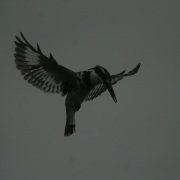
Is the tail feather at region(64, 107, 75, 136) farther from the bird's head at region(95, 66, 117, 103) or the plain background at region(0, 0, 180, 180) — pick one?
the bird's head at region(95, 66, 117, 103)

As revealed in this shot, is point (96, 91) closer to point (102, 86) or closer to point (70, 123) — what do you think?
point (102, 86)

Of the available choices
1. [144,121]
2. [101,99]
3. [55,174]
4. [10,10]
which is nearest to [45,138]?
[55,174]

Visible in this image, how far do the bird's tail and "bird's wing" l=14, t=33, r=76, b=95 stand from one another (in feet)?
0.27

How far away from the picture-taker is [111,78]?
1.46m

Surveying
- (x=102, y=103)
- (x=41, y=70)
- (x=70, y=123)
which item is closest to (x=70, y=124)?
(x=70, y=123)

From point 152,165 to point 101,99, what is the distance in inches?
10.2

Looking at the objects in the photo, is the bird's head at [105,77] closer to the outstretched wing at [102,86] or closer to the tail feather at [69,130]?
the outstretched wing at [102,86]

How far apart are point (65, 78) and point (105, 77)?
120 millimetres

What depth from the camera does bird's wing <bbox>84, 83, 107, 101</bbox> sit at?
4.68ft

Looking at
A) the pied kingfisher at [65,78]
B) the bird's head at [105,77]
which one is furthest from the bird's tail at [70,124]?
the bird's head at [105,77]

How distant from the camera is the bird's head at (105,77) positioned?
1.42 metres

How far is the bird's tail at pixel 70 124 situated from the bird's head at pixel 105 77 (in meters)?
0.15

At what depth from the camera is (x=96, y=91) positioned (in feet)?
4.74

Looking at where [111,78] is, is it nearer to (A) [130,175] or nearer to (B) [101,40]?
(B) [101,40]
